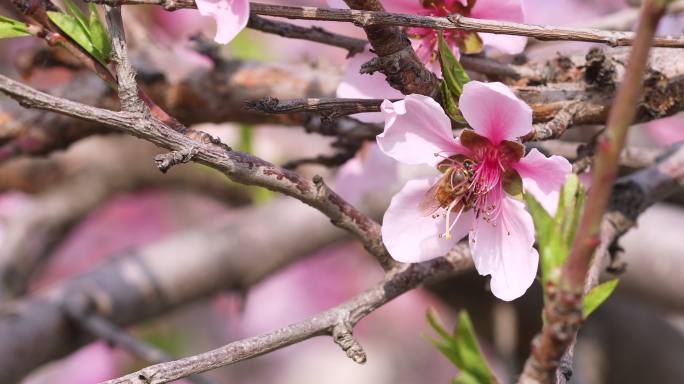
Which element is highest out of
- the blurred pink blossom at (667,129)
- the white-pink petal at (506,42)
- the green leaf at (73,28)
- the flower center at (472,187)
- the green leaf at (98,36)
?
the blurred pink blossom at (667,129)

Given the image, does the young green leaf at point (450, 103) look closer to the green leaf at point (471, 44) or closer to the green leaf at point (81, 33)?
the green leaf at point (471, 44)

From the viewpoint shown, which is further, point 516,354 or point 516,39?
point 516,354

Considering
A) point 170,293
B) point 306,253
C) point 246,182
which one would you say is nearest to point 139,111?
point 246,182

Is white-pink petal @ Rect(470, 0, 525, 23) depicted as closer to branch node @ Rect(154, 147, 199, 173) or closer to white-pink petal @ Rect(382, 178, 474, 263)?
white-pink petal @ Rect(382, 178, 474, 263)

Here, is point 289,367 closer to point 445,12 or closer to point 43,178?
point 43,178

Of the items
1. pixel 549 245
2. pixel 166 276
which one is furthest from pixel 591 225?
pixel 166 276

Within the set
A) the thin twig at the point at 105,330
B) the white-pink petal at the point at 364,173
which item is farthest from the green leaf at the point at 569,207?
the thin twig at the point at 105,330
